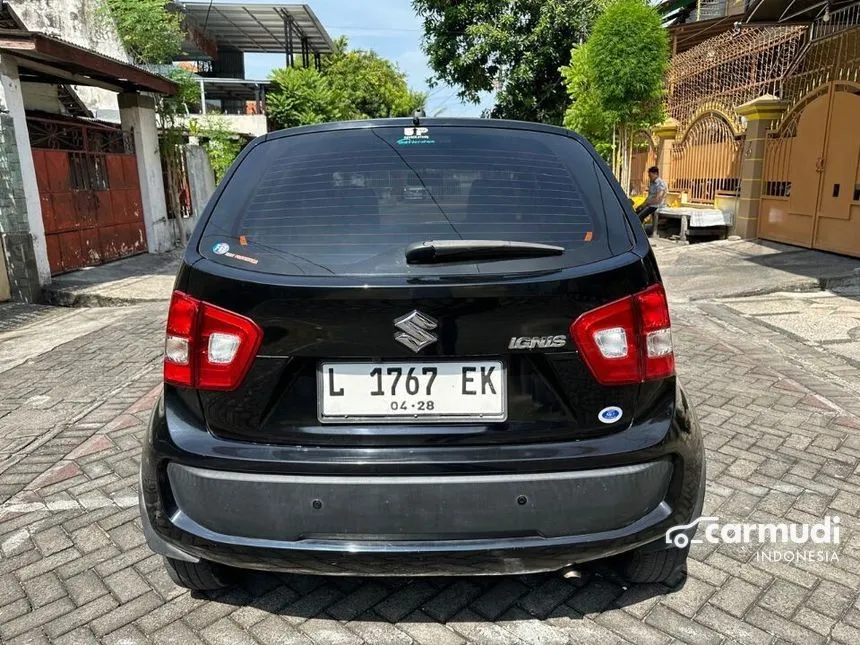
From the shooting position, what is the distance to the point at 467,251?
1.81m

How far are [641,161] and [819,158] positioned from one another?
7811 millimetres

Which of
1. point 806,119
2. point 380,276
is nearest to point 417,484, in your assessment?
point 380,276

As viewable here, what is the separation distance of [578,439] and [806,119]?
32.9 ft

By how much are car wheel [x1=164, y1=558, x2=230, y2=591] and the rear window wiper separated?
4.20ft

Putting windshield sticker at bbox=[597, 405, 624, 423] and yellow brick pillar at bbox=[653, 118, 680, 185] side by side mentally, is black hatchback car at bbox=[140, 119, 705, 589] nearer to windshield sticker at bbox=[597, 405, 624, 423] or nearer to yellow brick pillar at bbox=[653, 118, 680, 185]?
windshield sticker at bbox=[597, 405, 624, 423]

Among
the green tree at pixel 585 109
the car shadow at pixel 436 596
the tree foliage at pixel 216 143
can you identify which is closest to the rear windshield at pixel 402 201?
the car shadow at pixel 436 596

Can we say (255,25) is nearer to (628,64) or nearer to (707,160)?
(628,64)

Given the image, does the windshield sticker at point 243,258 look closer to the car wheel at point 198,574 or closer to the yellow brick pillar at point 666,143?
the car wheel at point 198,574

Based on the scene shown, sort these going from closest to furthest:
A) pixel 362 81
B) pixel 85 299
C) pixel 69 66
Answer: pixel 85 299 < pixel 69 66 < pixel 362 81

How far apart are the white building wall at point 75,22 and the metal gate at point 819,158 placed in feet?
44.7

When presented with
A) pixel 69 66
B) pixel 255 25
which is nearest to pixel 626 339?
pixel 69 66

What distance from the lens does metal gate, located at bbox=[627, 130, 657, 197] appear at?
15.7 metres

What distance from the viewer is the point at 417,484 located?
1743 millimetres

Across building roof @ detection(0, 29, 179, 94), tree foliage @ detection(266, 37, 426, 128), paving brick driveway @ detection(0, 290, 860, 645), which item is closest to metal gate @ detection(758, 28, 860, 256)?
paving brick driveway @ detection(0, 290, 860, 645)
